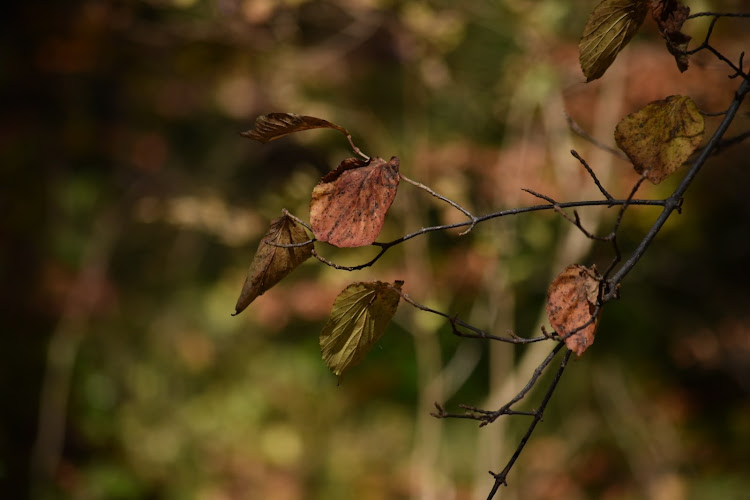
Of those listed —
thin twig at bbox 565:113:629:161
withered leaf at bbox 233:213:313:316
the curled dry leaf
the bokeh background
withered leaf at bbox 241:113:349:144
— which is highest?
withered leaf at bbox 241:113:349:144

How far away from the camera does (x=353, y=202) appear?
46cm

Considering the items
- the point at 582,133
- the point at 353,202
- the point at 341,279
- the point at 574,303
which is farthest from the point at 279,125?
the point at 341,279

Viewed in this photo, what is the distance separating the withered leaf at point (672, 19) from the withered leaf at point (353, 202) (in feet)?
0.78

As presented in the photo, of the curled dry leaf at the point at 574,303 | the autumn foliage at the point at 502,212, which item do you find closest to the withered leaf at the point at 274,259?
the autumn foliage at the point at 502,212

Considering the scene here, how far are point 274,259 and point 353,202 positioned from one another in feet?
0.26

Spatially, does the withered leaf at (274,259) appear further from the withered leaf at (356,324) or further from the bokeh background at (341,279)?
the bokeh background at (341,279)

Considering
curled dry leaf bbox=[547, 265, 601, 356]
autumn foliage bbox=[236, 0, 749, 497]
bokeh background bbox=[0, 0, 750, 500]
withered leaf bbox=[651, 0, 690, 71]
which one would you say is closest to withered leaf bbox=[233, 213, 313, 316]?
autumn foliage bbox=[236, 0, 749, 497]

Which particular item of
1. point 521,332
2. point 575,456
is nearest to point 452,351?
point 521,332

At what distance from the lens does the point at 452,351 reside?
3270mm

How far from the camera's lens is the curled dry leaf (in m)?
0.44

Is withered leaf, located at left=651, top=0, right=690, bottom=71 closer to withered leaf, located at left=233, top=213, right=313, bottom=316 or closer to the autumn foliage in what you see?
the autumn foliage

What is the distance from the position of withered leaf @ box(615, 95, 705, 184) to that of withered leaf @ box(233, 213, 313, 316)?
0.27 meters

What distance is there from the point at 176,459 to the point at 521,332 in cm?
175

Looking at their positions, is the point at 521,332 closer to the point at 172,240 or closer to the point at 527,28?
the point at 527,28
